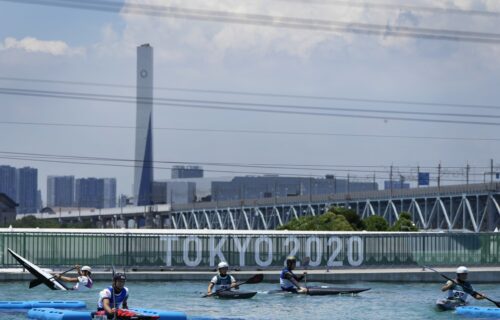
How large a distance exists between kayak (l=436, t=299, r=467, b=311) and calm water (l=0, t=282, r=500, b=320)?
→ 0.24m

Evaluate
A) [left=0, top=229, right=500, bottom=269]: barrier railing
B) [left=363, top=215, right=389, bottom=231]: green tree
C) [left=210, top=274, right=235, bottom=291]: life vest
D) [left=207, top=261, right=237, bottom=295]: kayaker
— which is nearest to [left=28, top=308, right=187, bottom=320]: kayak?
[left=207, top=261, right=237, bottom=295]: kayaker

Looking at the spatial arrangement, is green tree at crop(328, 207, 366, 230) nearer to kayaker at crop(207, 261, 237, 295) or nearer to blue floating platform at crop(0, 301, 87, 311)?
kayaker at crop(207, 261, 237, 295)

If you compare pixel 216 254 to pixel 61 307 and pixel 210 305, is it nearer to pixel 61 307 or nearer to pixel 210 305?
pixel 210 305

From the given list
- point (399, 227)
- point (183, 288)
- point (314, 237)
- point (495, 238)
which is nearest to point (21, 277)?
point (183, 288)

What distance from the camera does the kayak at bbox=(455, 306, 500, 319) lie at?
38.6 meters

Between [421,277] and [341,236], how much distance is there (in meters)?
6.66

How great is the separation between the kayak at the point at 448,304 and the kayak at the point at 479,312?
2.96 feet

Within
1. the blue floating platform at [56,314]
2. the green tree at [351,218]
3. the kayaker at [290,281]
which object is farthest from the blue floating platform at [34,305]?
the green tree at [351,218]

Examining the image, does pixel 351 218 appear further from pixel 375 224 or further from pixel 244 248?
pixel 244 248

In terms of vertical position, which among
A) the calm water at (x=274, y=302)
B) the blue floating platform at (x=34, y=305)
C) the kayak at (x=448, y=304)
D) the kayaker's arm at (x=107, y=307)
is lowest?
the calm water at (x=274, y=302)

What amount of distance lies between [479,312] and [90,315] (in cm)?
1323

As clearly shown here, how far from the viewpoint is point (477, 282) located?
2254 inches

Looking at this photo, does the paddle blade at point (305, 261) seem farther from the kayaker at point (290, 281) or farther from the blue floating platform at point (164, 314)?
the blue floating platform at point (164, 314)

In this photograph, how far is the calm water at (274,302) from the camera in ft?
136
